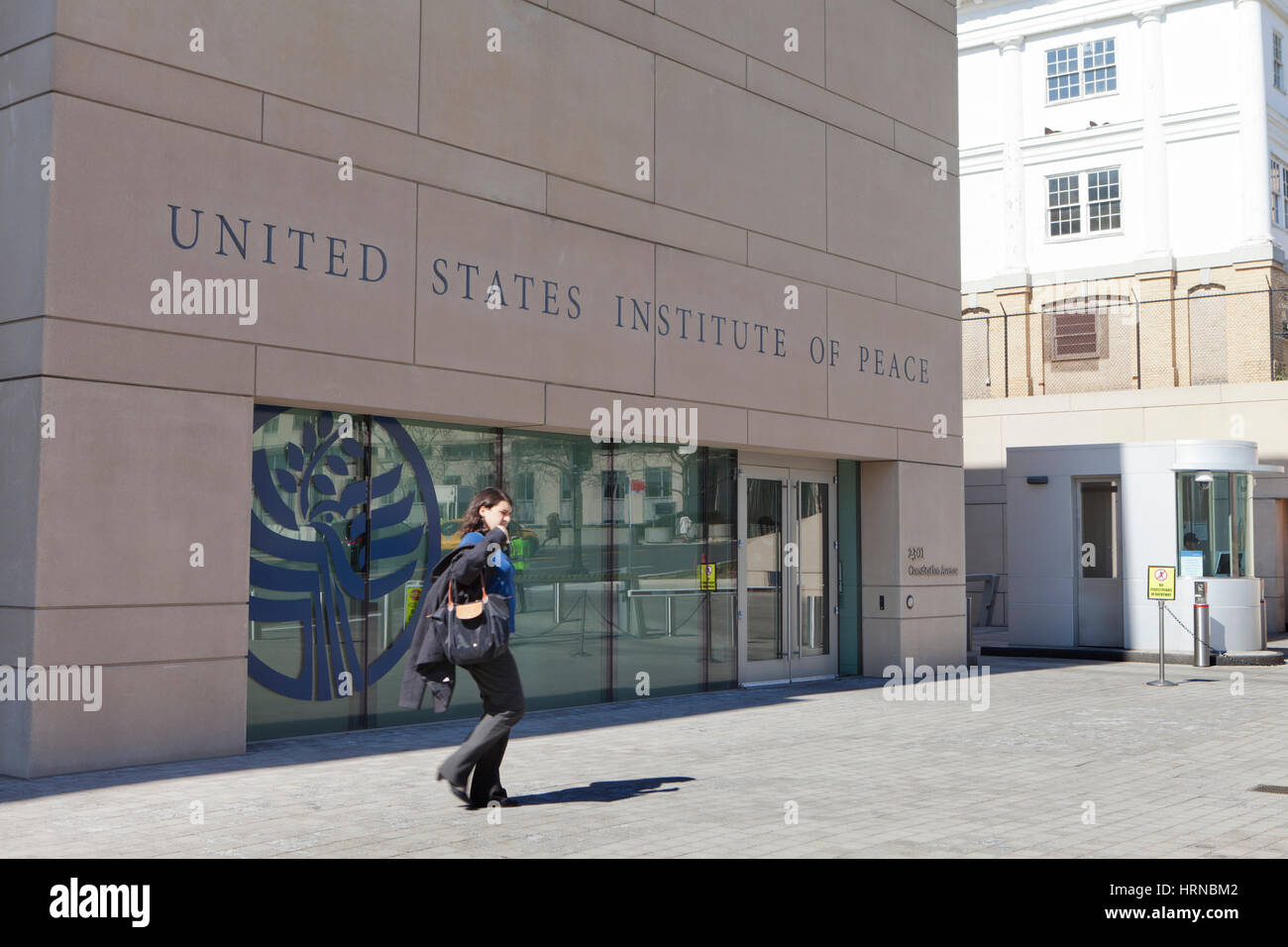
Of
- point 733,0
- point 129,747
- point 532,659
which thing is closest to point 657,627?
point 532,659

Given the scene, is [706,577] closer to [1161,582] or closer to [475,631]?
[1161,582]

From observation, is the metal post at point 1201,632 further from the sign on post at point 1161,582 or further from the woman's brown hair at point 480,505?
the woman's brown hair at point 480,505

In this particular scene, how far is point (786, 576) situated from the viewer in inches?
650

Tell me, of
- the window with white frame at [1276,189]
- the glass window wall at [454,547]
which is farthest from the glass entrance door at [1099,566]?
the window with white frame at [1276,189]

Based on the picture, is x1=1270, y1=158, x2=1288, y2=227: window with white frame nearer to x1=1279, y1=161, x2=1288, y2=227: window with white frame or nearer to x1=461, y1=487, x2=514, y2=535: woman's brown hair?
x1=1279, y1=161, x2=1288, y2=227: window with white frame

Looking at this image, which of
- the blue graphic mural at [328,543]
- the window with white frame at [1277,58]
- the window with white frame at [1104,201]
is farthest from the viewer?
the window with white frame at [1104,201]

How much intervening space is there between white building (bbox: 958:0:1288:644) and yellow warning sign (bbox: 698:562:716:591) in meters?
15.6

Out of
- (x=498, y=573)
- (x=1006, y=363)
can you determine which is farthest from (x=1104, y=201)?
(x=498, y=573)

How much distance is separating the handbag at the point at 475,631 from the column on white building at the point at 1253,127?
31891 millimetres

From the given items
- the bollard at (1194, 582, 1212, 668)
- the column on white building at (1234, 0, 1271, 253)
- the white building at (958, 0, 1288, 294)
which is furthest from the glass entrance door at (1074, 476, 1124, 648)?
the column on white building at (1234, 0, 1271, 253)

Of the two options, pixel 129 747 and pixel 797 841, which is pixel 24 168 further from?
pixel 797 841

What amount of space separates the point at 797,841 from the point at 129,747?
523 centimetres

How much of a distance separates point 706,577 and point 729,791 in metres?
6.40

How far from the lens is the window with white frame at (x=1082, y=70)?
37.3m
